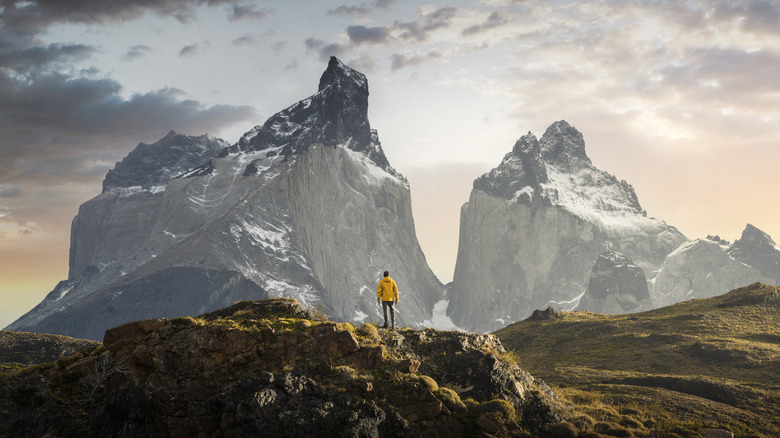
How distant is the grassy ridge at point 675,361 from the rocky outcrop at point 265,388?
6930mm

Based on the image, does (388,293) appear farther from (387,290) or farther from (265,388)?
(265,388)

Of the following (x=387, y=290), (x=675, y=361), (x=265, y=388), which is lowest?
(x=265, y=388)

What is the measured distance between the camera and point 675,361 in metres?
49.6

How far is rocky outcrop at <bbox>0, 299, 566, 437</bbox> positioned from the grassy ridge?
6.93 metres

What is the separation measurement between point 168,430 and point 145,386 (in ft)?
8.17

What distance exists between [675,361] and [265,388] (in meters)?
34.4

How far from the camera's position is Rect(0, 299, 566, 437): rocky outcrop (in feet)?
89.8

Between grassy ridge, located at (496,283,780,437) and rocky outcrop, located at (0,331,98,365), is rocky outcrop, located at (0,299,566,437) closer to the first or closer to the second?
grassy ridge, located at (496,283,780,437)

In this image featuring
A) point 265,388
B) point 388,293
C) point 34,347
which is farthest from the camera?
point 34,347

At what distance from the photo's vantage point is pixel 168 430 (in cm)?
2720

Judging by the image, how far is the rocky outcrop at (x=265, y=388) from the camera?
89.8 feet

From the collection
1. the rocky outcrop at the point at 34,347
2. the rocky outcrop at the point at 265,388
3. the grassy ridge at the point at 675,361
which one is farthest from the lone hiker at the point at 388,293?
the rocky outcrop at the point at 34,347

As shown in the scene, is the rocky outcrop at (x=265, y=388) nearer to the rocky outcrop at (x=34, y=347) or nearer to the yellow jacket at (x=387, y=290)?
the yellow jacket at (x=387, y=290)

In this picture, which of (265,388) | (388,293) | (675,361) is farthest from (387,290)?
(675,361)
